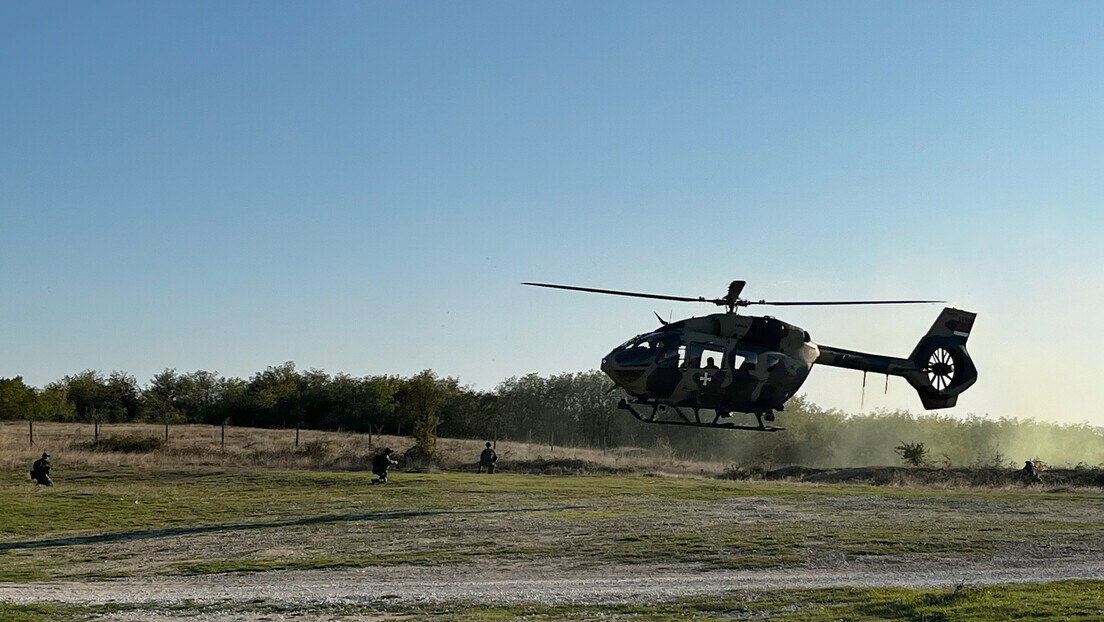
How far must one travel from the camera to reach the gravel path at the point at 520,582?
21.7m

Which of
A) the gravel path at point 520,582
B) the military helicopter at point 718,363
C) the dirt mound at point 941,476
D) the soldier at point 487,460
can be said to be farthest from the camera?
the soldier at point 487,460

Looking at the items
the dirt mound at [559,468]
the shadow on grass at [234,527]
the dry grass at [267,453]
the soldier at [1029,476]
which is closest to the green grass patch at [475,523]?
the shadow on grass at [234,527]

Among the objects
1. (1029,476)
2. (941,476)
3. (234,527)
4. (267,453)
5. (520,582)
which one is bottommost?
(520,582)

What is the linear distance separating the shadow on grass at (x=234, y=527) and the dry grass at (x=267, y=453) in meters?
18.7

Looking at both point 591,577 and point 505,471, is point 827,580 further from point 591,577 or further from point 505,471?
point 505,471

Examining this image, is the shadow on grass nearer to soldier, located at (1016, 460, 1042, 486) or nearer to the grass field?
the grass field

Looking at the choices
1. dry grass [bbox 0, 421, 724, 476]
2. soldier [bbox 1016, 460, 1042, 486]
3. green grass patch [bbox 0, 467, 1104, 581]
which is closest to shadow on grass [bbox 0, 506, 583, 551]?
green grass patch [bbox 0, 467, 1104, 581]

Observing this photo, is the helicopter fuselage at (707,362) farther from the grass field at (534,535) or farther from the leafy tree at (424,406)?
the leafy tree at (424,406)

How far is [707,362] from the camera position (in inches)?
1374

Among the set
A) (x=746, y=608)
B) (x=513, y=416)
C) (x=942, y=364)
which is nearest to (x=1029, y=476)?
(x=942, y=364)

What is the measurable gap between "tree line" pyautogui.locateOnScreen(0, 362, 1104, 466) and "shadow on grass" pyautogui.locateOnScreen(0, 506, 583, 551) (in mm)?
41997

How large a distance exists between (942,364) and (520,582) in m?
22.0

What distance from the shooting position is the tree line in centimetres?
9256

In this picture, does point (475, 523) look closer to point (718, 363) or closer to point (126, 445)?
point (718, 363)
